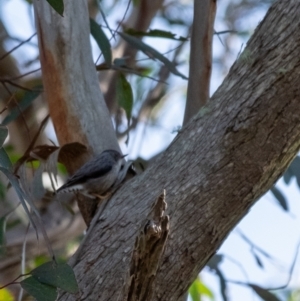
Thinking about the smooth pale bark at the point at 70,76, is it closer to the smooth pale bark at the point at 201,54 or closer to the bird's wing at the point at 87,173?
the bird's wing at the point at 87,173

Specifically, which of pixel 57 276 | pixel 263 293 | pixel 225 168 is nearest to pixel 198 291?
pixel 263 293

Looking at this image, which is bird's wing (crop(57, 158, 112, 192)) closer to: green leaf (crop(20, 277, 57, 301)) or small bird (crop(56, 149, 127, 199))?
small bird (crop(56, 149, 127, 199))

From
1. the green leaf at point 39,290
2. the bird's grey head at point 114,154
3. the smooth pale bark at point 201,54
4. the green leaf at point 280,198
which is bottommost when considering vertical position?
the green leaf at point 39,290

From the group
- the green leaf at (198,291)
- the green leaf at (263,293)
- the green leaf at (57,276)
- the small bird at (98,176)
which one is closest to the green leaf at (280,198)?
the green leaf at (263,293)

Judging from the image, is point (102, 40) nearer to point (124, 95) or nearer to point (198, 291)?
point (124, 95)

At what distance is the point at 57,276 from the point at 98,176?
0.56m

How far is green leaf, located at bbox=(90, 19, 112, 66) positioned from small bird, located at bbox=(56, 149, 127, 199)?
0.30m

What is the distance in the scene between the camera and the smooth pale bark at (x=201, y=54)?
181cm

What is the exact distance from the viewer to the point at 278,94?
1.38 meters

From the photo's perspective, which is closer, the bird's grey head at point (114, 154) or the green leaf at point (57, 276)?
the green leaf at point (57, 276)

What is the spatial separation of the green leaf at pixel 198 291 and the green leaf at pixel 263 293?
0.40m

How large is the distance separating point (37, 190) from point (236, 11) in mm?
1942

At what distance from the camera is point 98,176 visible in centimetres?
179

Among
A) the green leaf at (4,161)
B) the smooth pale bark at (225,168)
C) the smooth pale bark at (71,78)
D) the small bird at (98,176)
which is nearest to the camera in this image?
the green leaf at (4,161)
